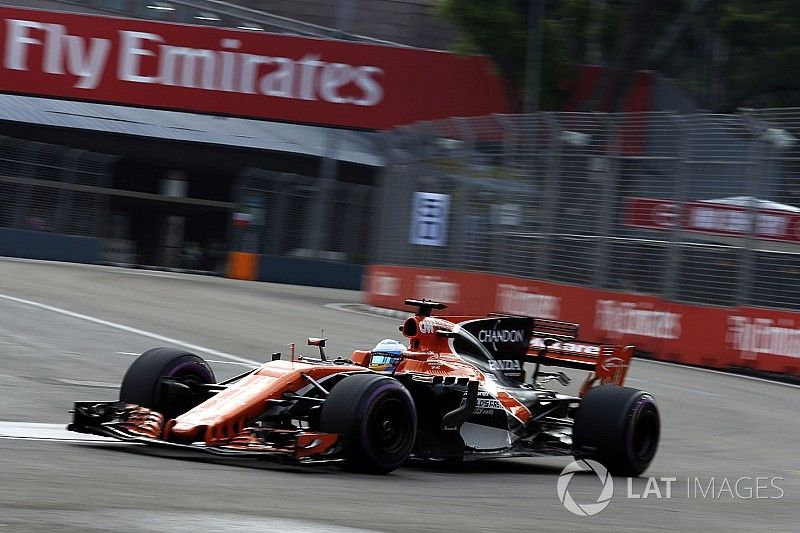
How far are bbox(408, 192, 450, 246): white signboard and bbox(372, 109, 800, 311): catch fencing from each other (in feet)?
0.10

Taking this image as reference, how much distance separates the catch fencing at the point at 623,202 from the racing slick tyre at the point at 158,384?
10757mm

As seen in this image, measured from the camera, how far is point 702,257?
1809cm

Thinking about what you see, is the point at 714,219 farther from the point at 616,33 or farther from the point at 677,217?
the point at 616,33

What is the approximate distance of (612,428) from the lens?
28.9 feet

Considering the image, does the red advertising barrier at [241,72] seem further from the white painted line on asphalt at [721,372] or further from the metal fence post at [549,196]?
the white painted line on asphalt at [721,372]

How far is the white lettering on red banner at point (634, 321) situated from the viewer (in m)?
18.4

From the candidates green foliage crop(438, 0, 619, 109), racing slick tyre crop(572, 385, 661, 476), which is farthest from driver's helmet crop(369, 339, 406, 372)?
green foliage crop(438, 0, 619, 109)

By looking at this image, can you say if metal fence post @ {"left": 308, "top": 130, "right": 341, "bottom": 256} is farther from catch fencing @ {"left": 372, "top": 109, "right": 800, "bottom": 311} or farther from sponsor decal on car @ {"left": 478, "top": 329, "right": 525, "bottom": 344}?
sponsor decal on car @ {"left": 478, "top": 329, "right": 525, "bottom": 344}

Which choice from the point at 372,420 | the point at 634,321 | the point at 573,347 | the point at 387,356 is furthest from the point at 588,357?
the point at 634,321

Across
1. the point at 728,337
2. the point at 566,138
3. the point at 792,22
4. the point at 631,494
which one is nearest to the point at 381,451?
the point at 631,494

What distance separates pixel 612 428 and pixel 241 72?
72.9ft

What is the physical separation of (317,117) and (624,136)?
11383 millimetres

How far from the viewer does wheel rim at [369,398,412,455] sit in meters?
7.25

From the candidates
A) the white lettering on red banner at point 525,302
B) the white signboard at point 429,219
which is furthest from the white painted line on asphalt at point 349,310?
the white lettering on red banner at point 525,302
